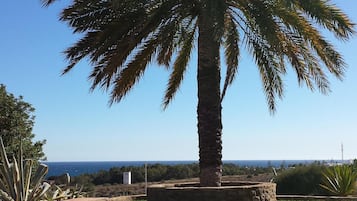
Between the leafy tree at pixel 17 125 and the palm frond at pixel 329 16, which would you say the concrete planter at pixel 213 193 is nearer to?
the palm frond at pixel 329 16

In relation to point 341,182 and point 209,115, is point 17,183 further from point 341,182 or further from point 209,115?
point 341,182

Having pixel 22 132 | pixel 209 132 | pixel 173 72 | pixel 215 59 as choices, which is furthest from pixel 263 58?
pixel 22 132

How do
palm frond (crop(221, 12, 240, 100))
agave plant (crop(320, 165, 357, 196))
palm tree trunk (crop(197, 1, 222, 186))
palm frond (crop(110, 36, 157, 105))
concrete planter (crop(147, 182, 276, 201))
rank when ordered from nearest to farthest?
concrete planter (crop(147, 182, 276, 201)), palm frond (crop(221, 12, 240, 100)), palm tree trunk (crop(197, 1, 222, 186)), palm frond (crop(110, 36, 157, 105)), agave plant (crop(320, 165, 357, 196))

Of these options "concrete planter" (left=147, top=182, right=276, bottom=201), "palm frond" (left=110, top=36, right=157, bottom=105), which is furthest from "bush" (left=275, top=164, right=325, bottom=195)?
"palm frond" (left=110, top=36, right=157, bottom=105)

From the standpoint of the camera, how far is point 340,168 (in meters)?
19.4

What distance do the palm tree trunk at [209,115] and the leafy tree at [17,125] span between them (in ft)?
30.9

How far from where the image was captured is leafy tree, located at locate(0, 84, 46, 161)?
68.1 ft

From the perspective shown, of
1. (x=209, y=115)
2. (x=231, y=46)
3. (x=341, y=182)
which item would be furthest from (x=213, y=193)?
(x=341, y=182)

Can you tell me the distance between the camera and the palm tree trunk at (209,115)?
13192 millimetres

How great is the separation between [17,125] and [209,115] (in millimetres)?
10319

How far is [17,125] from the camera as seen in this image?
21.1 m

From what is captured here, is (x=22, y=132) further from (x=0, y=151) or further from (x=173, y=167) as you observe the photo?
(x=173, y=167)

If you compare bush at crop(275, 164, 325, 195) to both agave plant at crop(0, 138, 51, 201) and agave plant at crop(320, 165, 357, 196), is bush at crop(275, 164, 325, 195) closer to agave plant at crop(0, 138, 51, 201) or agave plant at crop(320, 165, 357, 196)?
agave plant at crop(320, 165, 357, 196)

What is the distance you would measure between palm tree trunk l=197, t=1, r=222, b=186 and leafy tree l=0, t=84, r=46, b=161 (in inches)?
370
